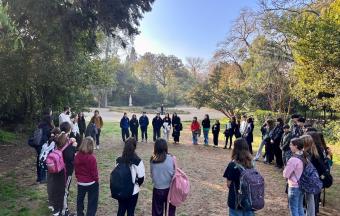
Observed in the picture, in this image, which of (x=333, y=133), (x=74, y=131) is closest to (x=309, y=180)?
(x=74, y=131)

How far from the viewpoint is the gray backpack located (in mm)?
4571

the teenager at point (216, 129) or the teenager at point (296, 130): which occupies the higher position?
the teenager at point (296, 130)

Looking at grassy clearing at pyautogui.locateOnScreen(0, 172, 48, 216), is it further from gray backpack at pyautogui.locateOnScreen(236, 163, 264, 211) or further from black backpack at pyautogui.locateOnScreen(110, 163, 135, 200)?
gray backpack at pyautogui.locateOnScreen(236, 163, 264, 211)

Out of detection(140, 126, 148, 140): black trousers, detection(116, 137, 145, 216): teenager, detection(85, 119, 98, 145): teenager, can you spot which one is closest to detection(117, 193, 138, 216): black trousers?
detection(116, 137, 145, 216): teenager

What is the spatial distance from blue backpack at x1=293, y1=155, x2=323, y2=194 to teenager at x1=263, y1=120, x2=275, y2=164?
19.6 feet

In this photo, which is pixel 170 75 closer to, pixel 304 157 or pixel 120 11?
pixel 120 11

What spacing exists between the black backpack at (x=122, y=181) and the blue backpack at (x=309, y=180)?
2596 millimetres

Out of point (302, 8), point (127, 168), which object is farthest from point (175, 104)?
point (127, 168)

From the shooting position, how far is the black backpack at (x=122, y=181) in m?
5.04

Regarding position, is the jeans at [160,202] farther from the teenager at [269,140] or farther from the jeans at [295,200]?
the teenager at [269,140]

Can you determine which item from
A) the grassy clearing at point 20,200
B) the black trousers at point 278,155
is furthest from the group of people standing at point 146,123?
the grassy clearing at point 20,200

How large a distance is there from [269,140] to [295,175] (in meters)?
6.33

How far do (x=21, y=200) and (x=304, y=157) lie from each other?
5666mm

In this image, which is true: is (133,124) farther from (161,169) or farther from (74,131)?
(161,169)
